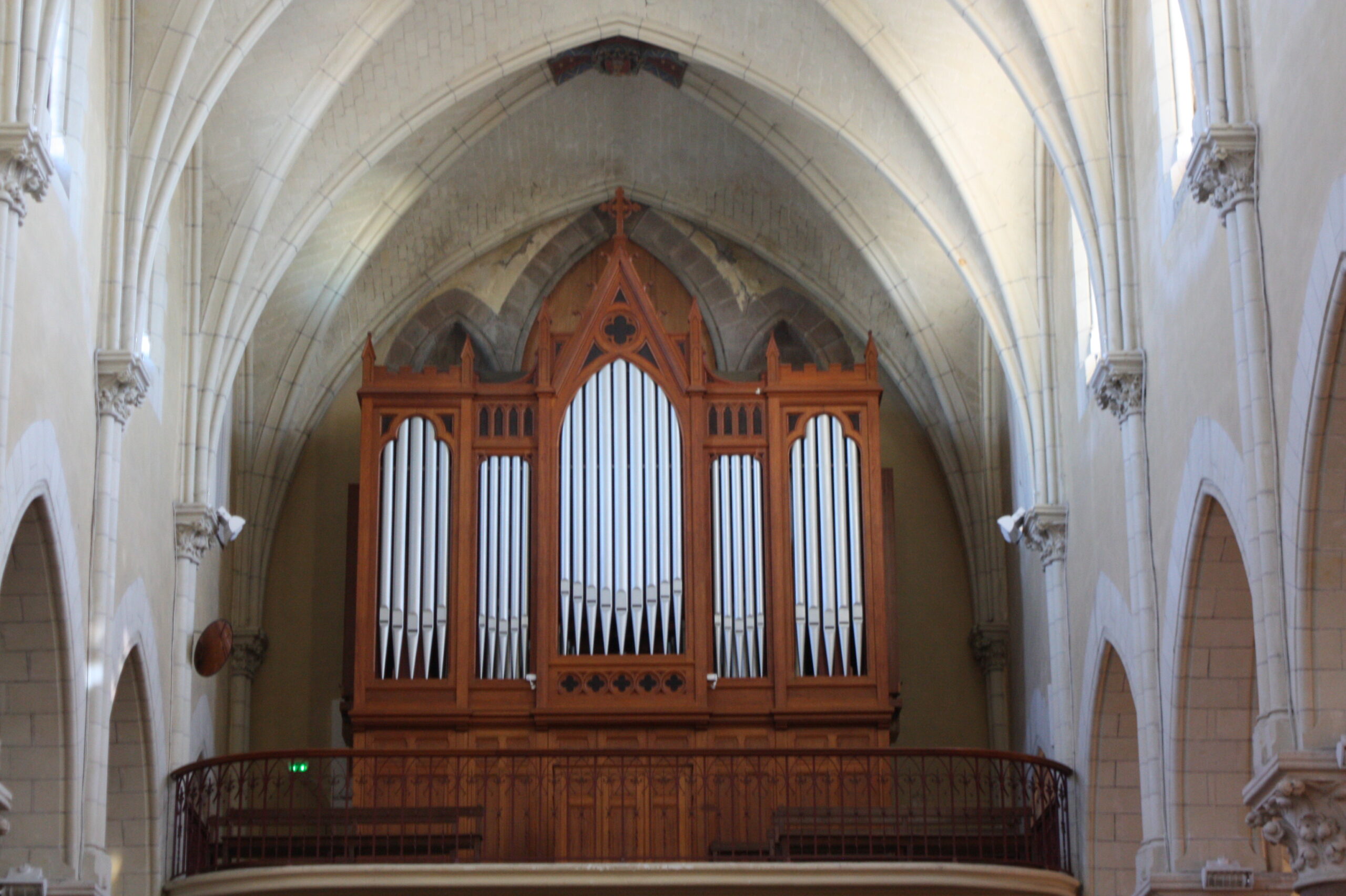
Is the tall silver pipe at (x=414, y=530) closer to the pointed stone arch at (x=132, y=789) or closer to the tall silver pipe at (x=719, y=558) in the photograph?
the tall silver pipe at (x=719, y=558)

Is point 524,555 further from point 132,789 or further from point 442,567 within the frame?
point 132,789

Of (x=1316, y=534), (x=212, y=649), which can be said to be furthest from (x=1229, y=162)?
(x=212, y=649)

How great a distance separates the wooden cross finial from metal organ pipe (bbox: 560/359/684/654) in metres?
1.59

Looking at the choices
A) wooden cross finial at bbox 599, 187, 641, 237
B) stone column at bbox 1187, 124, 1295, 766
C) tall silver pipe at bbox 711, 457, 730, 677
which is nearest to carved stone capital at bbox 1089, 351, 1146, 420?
stone column at bbox 1187, 124, 1295, 766

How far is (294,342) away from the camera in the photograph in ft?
73.6

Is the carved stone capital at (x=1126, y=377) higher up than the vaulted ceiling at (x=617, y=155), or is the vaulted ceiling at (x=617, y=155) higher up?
the vaulted ceiling at (x=617, y=155)

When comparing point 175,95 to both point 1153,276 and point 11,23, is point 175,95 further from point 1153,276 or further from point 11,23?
point 1153,276

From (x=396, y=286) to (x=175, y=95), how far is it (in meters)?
6.96

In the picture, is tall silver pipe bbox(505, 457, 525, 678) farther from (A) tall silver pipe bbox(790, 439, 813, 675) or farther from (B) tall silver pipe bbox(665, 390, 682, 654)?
(A) tall silver pipe bbox(790, 439, 813, 675)

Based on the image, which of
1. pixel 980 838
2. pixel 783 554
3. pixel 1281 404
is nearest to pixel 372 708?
pixel 783 554

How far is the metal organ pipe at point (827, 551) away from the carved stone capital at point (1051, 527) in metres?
2.18

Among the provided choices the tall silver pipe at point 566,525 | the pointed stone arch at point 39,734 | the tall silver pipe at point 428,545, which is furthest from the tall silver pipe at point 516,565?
the pointed stone arch at point 39,734

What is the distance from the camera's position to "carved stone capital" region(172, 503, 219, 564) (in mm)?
18391

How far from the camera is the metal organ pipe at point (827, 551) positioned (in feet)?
65.5
